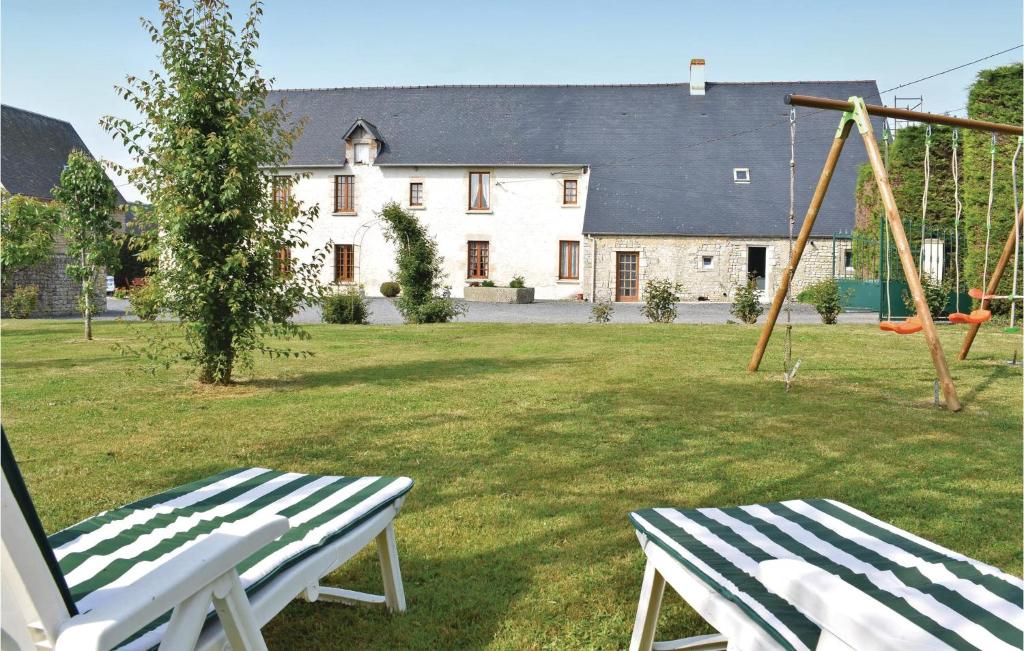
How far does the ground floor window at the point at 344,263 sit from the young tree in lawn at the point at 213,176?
26.1 metres

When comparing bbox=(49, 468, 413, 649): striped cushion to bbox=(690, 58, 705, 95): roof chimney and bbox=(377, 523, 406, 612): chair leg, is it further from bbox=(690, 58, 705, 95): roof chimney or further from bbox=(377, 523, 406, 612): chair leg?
bbox=(690, 58, 705, 95): roof chimney

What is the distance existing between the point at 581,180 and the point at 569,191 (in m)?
0.64

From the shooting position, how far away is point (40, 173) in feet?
94.2

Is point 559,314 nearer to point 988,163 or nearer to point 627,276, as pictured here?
point 627,276

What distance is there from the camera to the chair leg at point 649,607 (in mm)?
2629

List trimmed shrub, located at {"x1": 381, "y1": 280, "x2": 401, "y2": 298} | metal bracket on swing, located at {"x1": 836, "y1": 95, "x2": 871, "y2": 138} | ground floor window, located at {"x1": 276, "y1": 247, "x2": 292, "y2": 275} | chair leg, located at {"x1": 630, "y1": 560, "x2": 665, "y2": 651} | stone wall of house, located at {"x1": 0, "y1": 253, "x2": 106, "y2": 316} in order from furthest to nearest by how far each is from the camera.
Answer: trimmed shrub, located at {"x1": 381, "y1": 280, "x2": 401, "y2": 298}, stone wall of house, located at {"x1": 0, "y1": 253, "x2": 106, "y2": 316}, ground floor window, located at {"x1": 276, "y1": 247, "x2": 292, "y2": 275}, metal bracket on swing, located at {"x1": 836, "y1": 95, "x2": 871, "y2": 138}, chair leg, located at {"x1": 630, "y1": 560, "x2": 665, "y2": 651}

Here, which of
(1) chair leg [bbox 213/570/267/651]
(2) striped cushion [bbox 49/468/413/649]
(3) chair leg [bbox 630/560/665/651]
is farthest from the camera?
(3) chair leg [bbox 630/560/665/651]

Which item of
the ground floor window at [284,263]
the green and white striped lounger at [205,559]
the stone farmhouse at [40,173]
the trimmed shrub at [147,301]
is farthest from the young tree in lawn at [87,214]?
the stone farmhouse at [40,173]

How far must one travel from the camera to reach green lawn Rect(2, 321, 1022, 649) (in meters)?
3.25

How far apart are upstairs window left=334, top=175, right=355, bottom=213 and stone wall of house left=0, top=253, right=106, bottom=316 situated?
9.42 metres

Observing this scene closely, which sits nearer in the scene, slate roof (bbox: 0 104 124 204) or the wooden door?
slate roof (bbox: 0 104 124 204)

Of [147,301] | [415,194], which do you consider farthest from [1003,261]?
[415,194]

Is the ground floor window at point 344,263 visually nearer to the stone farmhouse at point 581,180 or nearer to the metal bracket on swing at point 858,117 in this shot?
the stone farmhouse at point 581,180

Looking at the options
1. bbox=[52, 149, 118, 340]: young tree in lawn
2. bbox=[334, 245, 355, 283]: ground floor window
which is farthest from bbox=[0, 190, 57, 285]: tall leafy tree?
bbox=[334, 245, 355, 283]: ground floor window
